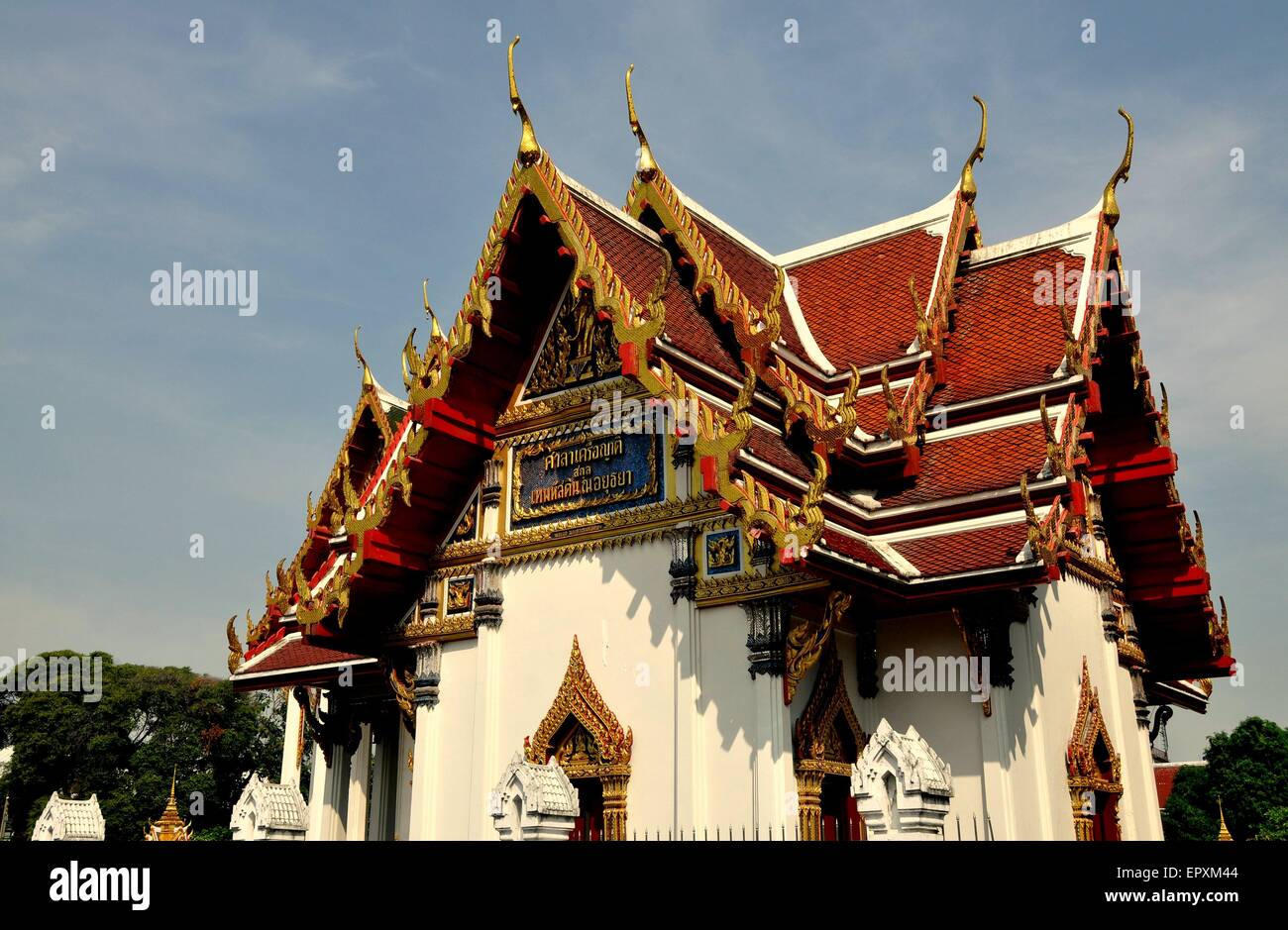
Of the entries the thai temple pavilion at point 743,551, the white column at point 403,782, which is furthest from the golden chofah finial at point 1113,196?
the white column at point 403,782

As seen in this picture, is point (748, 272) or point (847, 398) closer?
point (847, 398)

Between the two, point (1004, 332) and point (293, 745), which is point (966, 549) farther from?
point (293, 745)

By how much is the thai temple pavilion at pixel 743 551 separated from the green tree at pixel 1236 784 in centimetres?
2737

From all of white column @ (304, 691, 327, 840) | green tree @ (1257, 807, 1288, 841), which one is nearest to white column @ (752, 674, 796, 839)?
white column @ (304, 691, 327, 840)

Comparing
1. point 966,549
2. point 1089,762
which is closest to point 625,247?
point 966,549

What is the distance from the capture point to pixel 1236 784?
38406 millimetres

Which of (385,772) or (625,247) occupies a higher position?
(625,247)

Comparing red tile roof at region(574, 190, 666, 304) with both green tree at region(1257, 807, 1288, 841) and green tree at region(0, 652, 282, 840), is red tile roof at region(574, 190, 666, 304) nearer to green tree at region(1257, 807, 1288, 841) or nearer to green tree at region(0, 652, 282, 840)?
green tree at region(1257, 807, 1288, 841)

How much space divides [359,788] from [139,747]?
3639 cm

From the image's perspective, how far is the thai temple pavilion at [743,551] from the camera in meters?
9.83

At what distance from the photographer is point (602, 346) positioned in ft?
38.6

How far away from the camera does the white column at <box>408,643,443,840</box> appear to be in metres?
11.8

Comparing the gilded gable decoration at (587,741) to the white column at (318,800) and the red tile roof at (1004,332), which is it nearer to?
the white column at (318,800)

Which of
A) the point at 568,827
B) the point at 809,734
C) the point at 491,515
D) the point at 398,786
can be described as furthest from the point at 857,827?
the point at 398,786
